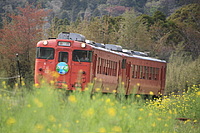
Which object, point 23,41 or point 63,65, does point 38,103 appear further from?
point 23,41

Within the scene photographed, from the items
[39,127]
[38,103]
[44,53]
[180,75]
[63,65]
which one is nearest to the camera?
[39,127]

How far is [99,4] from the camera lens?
86500 mm

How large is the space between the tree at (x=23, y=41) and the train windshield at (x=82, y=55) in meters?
6.89

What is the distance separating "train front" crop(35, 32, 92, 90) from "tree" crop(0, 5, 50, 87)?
6.41m

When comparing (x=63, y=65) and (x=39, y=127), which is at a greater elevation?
(x=39, y=127)

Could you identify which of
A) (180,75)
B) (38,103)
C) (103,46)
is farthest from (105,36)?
(38,103)

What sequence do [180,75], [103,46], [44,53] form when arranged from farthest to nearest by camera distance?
[180,75], [103,46], [44,53]

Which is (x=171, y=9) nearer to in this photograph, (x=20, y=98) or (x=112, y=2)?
(x=112, y=2)

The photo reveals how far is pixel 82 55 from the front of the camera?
54.1 ft

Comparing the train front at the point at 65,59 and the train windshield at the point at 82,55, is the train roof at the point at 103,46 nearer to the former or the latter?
the train windshield at the point at 82,55

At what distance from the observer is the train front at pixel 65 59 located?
53.1ft

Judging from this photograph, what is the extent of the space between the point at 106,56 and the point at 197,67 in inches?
419

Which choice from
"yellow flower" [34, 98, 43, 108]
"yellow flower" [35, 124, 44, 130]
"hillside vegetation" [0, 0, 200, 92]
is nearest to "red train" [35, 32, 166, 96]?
"hillside vegetation" [0, 0, 200, 92]

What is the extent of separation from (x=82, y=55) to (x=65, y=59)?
0.69 m
